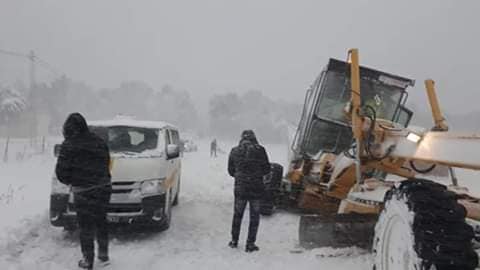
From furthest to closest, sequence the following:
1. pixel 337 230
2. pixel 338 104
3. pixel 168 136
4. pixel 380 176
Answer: pixel 338 104
pixel 168 136
pixel 380 176
pixel 337 230

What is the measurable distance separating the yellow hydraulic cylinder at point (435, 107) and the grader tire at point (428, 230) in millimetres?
2403

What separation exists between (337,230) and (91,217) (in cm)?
299

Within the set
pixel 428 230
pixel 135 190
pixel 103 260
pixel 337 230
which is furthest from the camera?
pixel 135 190

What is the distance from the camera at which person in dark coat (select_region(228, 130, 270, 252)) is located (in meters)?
6.43

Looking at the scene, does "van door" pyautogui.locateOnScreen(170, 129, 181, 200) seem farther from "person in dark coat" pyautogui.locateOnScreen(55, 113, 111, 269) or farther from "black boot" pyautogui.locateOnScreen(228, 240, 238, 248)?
"person in dark coat" pyautogui.locateOnScreen(55, 113, 111, 269)

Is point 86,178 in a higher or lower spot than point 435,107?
lower

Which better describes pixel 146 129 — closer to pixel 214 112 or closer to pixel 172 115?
pixel 214 112

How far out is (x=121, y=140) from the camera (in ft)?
25.2

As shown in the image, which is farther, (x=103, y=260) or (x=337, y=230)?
(x=337, y=230)

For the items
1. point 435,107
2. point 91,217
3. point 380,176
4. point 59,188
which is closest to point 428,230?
point 435,107

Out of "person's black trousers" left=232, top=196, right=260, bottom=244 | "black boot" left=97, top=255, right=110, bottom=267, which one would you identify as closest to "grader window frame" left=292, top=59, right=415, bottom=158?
"person's black trousers" left=232, top=196, right=260, bottom=244

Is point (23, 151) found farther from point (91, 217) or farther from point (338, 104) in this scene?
point (91, 217)

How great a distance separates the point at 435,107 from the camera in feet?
19.6

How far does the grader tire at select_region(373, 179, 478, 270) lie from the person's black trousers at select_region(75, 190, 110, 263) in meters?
3.38
